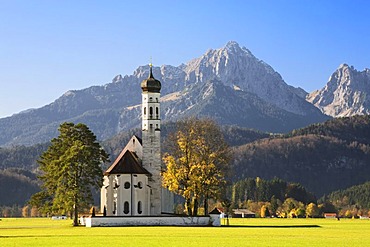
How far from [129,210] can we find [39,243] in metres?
53.3

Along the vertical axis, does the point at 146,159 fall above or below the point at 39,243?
above

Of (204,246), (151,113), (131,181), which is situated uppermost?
(151,113)

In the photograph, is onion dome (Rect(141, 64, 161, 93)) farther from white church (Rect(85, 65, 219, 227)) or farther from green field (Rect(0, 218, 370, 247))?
green field (Rect(0, 218, 370, 247))

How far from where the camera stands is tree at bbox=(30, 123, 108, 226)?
316 ft

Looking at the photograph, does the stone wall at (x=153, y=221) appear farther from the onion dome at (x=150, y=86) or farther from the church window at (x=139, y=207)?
the onion dome at (x=150, y=86)

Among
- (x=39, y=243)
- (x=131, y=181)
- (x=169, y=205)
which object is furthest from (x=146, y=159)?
(x=39, y=243)

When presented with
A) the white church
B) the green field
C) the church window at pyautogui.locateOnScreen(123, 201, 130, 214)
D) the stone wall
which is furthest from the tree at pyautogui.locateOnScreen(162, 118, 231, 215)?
the green field

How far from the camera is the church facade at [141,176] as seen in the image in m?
107

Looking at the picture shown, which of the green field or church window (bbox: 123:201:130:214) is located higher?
church window (bbox: 123:201:130:214)

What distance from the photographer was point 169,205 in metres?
121

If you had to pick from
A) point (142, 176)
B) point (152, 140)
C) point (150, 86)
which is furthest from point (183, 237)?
point (150, 86)

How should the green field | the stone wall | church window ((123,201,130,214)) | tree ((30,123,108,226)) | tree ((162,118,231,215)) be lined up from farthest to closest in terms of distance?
church window ((123,201,130,214)), tree ((30,123,108,226)), tree ((162,118,231,215)), the stone wall, the green field

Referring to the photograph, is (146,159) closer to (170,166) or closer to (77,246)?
(170,166)

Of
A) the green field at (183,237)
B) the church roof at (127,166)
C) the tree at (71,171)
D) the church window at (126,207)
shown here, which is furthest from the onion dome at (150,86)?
the green field at (183,237)
